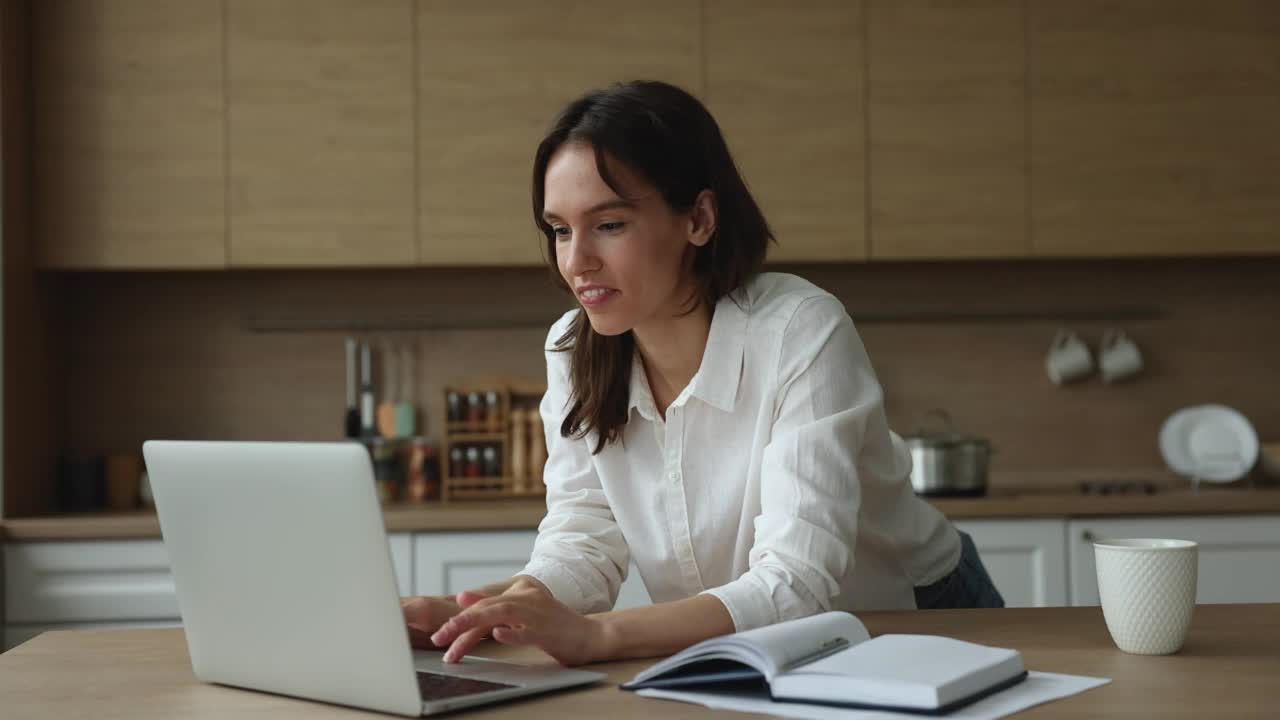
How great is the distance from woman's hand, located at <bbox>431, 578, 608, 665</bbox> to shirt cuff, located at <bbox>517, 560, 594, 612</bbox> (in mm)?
278

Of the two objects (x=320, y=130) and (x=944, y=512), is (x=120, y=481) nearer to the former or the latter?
(x=320, y=130)

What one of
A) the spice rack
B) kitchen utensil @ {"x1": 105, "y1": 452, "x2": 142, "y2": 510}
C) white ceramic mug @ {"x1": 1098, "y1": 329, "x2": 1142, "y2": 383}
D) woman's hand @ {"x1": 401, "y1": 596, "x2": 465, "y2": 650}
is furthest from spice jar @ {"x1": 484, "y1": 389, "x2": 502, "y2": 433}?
woman's hand @ {"x1": 401, "y1": 596, "x2": 465, "y2": 650}

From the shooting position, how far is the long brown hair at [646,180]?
4.96ft

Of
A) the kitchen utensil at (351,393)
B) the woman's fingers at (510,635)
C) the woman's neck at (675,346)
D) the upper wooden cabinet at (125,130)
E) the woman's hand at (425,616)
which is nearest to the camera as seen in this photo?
the woman's fingers at (510,635)

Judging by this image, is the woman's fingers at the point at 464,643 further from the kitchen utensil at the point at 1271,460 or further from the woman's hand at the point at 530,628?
the kitchen utensil at the point at 1271,460

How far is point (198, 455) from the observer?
3.63 ft

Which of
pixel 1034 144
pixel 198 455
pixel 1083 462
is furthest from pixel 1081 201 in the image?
pixel 198 455

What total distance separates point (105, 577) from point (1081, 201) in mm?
2502

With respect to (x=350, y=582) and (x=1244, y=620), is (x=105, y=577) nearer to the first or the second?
(x=350, y=582)

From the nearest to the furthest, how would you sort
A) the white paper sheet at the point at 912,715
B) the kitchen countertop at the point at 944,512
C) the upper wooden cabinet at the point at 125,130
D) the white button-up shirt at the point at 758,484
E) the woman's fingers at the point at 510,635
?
the white paper sheet at the point at 912,715, the woman's fingers at the point at 510,635, the white button-up shirt at the point at 758,484, the kitchen countertop at the point at 944,512, the upper wooden cabinet at the point at 125,130

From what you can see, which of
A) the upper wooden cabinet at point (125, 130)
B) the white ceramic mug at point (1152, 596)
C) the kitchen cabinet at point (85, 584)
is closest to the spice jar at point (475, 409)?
the kitchen cabinet at point (85, 584)

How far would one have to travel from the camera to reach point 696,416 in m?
1.61

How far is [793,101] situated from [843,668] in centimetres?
246

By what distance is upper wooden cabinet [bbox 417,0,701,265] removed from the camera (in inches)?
130
